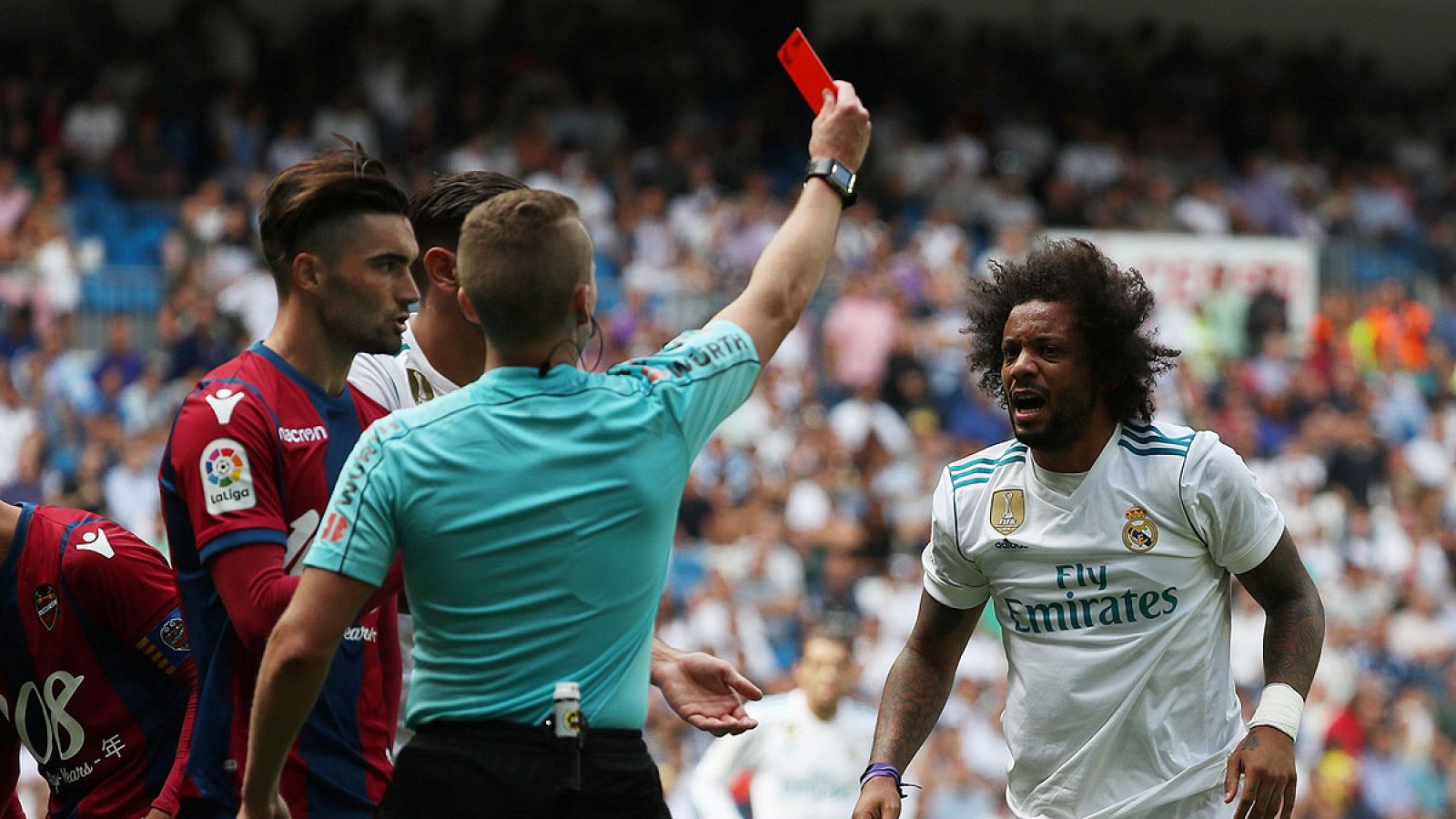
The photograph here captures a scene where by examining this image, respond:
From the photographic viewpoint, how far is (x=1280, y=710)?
466cm

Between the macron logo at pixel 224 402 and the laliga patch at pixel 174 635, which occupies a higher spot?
the macron logo at pixel 224 402

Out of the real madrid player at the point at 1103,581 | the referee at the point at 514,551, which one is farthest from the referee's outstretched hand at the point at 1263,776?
the referee at the point at 514,551

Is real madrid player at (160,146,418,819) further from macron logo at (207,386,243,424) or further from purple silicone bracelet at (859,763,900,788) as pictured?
purple silicone bracelet at (859,763,900,788)

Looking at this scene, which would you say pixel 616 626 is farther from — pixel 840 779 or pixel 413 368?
pixel 840 779

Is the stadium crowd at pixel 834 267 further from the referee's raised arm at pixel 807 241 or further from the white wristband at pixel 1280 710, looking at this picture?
the referee's raised arm at pixel 807 241

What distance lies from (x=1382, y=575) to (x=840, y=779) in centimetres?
1066

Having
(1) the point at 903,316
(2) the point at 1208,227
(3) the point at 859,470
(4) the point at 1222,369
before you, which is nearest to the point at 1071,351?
(3) the point at 859,470

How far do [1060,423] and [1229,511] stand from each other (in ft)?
1.63

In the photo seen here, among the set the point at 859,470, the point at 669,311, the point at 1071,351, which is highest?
the point at 669,311

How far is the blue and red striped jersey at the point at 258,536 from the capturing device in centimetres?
390

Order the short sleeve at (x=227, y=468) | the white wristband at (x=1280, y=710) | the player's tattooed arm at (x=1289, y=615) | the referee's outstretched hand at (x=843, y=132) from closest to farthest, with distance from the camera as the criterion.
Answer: the short sleeve at (x=227, y=468) → the referee's outstretched hand at (x=843, y=132) → the white wristband at (x=1280, y=710) → the player's tattooed arm at (x=1289, y=615)

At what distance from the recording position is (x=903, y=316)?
17.8 m

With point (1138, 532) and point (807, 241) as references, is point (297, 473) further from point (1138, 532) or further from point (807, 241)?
point (1138, 532)

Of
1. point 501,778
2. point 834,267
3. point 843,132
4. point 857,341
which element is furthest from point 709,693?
point 834,267
